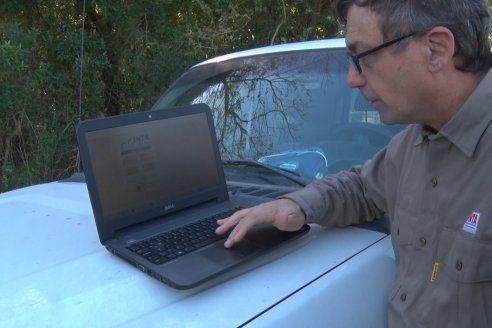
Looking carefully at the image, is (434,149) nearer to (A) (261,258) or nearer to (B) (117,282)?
(A) (261,258)

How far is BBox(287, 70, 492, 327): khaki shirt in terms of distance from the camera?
1.49 meters

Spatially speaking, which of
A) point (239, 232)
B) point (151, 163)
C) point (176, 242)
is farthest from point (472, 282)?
point (151, 163)

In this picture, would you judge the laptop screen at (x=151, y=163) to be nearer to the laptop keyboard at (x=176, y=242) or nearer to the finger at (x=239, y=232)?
the laptop keyboard at (x=176, y=242)

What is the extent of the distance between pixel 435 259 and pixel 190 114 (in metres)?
1.01

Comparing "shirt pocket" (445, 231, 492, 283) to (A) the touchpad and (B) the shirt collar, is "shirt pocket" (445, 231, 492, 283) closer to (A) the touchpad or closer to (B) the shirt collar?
(B) the shirt collar

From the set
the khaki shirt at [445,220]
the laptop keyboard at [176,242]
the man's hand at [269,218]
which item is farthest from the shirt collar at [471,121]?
the laptop keyboard at [176,242]

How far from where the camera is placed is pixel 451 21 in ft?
5.27

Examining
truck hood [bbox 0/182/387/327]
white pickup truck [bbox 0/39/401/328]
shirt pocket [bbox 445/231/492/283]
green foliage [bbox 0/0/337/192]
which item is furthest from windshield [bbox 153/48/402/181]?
green foliage [bbox 0/0/337/192]

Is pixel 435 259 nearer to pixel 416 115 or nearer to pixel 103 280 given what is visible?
pixel 416 115

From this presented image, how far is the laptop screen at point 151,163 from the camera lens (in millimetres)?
1756

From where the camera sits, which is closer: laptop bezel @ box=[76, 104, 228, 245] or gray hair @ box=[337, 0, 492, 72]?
gray hair @ box=[337, 0, 492, 72]

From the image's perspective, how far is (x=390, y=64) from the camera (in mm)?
1678

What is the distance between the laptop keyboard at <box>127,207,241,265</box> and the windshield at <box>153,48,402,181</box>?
24.0 inches

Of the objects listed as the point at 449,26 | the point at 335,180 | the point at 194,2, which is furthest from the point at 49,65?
the point at 449,26
